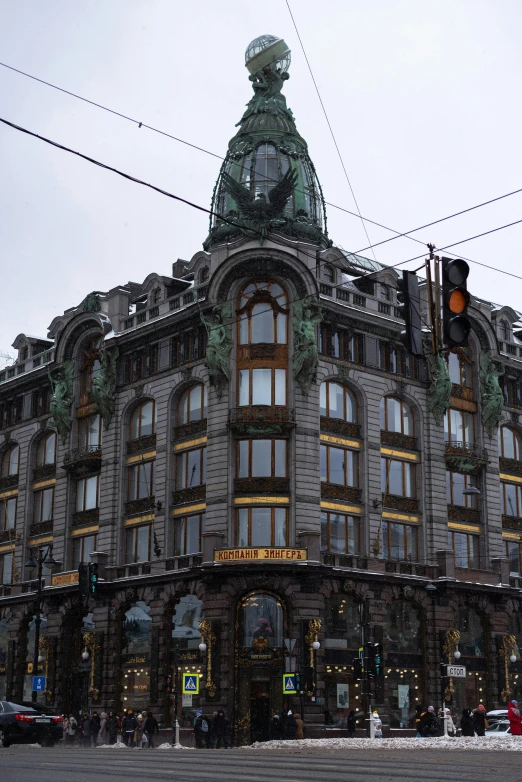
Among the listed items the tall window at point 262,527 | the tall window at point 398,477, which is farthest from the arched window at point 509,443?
the tall window at point 262,527

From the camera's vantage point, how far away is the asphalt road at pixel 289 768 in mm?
22812

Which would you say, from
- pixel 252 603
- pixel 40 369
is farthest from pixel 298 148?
pixel 252 603

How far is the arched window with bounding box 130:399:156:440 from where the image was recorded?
67.9m

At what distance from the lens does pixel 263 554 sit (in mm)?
58625

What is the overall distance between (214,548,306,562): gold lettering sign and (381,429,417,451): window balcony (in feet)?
34.4

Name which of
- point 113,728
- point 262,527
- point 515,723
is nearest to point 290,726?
point 113,728

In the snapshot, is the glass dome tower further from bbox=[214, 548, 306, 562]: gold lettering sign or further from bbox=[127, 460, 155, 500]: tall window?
bbox=[214, 548, 306, 562]: gold lettering sign

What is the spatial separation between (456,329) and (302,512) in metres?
44.6

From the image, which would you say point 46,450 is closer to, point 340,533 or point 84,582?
point 340,533

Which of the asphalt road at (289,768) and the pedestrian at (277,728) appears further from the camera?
the pedestrian at (277,728)

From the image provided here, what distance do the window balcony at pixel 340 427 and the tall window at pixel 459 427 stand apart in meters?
6.88

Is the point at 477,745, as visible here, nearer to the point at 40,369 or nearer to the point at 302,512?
the point at 302,512

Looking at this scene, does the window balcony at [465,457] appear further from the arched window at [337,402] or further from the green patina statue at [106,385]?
the green patina statue at [106,385]

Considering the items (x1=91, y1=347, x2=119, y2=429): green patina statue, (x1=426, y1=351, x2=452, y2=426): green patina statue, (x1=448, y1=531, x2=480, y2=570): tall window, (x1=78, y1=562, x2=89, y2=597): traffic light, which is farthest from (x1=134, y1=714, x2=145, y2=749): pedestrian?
(x1=426, y1=351, x2=452, y2=426): green patina statue
